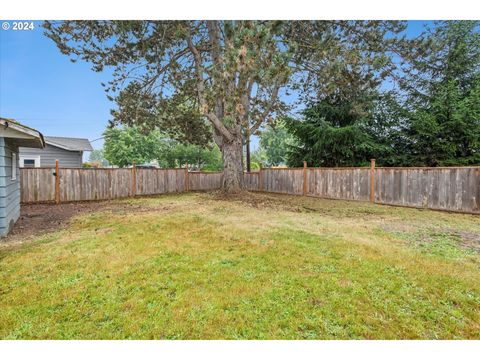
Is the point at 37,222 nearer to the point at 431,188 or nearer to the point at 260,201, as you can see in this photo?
the point at 260,201

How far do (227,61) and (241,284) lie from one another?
5.27m

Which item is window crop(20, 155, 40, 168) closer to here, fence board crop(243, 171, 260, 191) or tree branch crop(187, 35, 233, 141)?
tree branch crop(187, 35, 233, 141)

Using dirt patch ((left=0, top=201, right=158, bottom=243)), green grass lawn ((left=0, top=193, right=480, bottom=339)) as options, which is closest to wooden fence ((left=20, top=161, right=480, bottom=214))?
dirt patch ((left=0, top=201, right=158, bottom=243))

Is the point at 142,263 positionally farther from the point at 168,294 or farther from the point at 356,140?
the point at 356,140

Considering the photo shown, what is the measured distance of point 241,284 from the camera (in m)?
2.43

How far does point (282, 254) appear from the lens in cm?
327

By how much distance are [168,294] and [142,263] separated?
2.93 ft

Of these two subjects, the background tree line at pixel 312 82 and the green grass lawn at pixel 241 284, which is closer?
the green grass lawn at pixel 241 284

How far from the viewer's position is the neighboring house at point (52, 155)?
39.5ft

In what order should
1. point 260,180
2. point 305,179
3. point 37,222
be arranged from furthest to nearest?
1. point 260,180
2. point 305,179
3. point 37,222

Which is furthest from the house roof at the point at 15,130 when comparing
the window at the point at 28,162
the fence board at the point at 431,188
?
the window at the point at 28,162

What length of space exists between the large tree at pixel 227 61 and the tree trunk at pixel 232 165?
0.12 ft

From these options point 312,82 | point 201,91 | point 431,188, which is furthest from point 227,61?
point 431,188

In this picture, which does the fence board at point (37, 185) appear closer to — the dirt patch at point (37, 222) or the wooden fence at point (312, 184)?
the wooden fence at point (312, 184)
